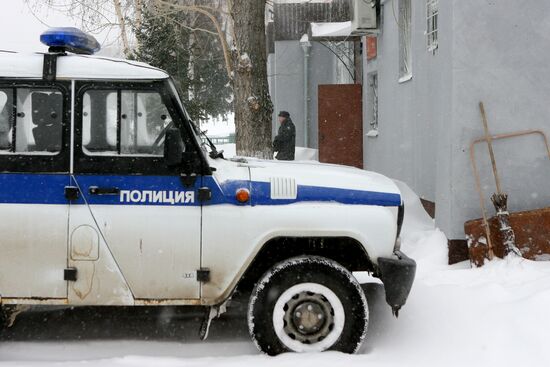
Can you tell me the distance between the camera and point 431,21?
10688 millimetres

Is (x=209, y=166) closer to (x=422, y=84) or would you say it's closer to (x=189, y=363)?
(x=189, y=363)

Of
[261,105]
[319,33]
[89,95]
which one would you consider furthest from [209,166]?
[319,33]

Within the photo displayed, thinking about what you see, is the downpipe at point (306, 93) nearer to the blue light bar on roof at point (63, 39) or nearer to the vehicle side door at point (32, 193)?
the blue light bar on roof at point (63, 39)

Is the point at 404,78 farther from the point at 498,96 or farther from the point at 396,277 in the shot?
the point at 396,277

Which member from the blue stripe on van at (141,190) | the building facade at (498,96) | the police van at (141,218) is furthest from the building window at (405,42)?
the police van at (141,218)

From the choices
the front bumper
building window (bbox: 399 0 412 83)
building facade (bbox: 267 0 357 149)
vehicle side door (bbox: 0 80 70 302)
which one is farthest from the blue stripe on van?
building facade (bbox: 267 0 357 149)

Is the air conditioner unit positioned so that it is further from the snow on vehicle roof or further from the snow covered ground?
the snow on vehicle roof

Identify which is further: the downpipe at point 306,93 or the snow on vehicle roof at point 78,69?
the downpipe at point 306,93

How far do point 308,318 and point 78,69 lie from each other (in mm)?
2287

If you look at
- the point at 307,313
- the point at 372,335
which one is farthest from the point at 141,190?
the point at 372,335

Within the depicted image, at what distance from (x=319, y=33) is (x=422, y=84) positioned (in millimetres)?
6814

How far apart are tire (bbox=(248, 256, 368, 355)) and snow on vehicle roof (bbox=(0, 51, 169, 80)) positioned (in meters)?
1.61

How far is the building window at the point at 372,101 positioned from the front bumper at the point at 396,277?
36.4 feet

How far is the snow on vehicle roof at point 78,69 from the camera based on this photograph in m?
4.95
